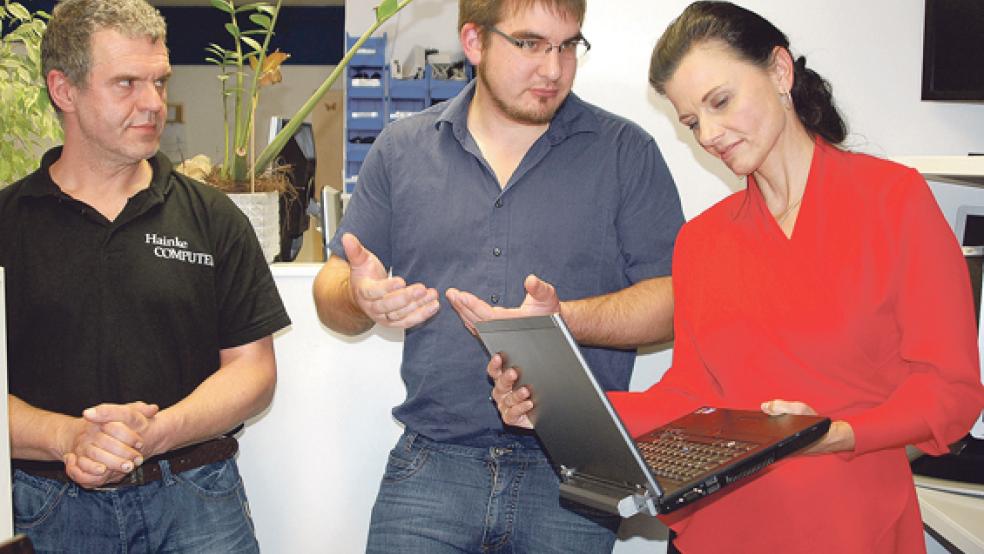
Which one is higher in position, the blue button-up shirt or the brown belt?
the blue button-up shirt

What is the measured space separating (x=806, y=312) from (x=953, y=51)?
0.99 meters

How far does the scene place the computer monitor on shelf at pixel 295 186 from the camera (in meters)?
2.46

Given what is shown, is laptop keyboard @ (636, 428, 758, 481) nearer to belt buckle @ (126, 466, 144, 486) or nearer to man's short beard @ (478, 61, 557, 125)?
man's short beard @ (478, 61, 557, 125)

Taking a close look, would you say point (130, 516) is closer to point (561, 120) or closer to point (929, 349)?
point (561, 120)

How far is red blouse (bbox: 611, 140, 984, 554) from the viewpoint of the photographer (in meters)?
1.36

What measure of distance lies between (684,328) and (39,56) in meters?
1.55

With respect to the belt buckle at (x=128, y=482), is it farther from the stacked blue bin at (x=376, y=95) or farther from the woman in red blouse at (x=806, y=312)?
the stacked blue bin at (x=376, y=95)

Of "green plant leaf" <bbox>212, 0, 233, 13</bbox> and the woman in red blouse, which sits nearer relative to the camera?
the woman in red blouse

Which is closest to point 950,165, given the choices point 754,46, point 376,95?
point 754,46

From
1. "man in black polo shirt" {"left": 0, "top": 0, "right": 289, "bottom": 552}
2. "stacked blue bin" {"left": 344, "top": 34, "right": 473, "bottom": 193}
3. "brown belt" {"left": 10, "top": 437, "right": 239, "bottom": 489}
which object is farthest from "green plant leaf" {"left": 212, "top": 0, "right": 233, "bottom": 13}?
"stacked blue bin" {"left": 344, "top": 34, "right": 473, "bottom": 193}

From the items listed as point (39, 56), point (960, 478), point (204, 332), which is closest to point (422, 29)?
point (39, 56)

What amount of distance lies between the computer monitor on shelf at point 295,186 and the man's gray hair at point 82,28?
58cm

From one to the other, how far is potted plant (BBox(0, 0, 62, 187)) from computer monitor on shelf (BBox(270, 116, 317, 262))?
55cm

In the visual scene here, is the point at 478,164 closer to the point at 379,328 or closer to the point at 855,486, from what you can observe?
the point at 379,328
